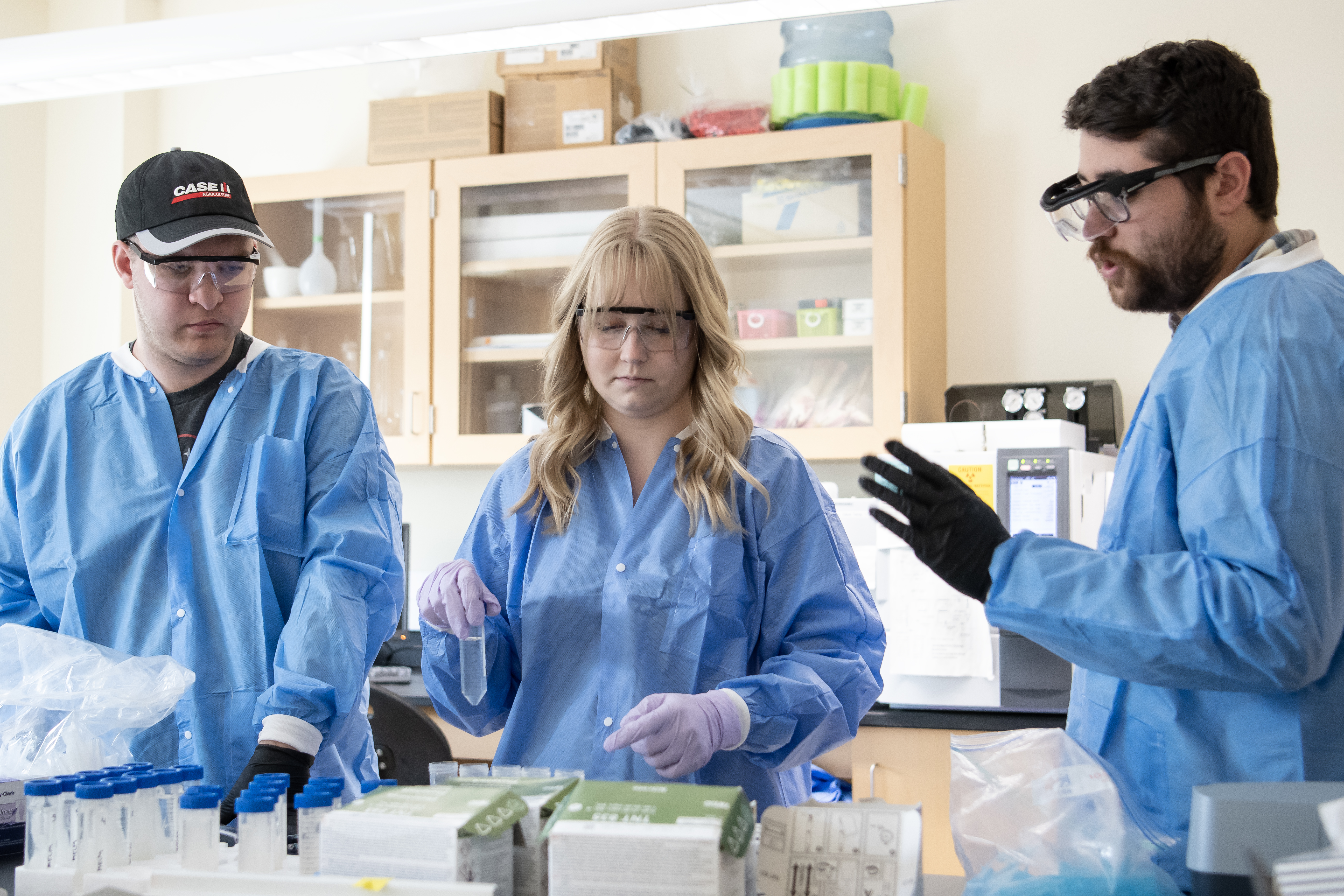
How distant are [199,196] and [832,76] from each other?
209 cm

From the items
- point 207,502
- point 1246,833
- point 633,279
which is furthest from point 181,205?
point 1246,833

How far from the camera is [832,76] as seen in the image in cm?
320

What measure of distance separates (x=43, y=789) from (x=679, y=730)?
613mm

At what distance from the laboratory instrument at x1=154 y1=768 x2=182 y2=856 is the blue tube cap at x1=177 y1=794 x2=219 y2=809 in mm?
72

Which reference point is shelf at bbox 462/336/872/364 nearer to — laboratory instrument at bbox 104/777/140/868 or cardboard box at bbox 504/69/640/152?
cardboard box at bbox 504/69/640/152

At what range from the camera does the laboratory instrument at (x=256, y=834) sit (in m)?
1.03

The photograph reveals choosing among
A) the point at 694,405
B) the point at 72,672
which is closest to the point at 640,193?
the point at 694,405

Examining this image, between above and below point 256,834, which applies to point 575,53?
above

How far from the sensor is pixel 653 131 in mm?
3438

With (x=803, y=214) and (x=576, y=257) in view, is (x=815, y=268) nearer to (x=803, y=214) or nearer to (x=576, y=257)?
(x=803, y=214)

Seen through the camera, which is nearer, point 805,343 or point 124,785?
point 124,785

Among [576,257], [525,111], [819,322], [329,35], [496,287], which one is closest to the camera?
[329,35]

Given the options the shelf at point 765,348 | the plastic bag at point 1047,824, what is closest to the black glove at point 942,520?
the plastic bag at point 1047,824

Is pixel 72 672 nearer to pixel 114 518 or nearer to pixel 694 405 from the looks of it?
pixel 114 518
